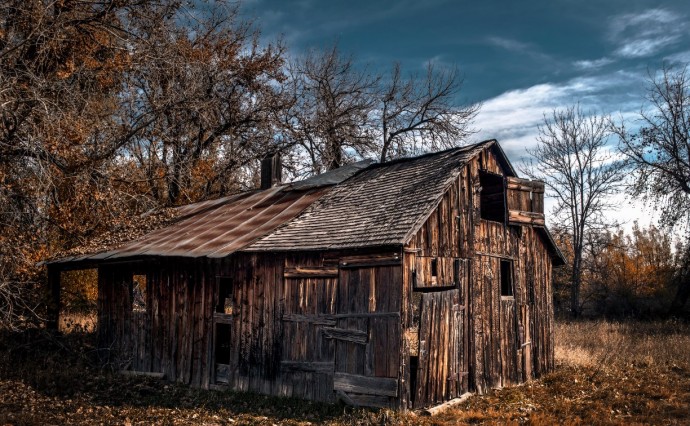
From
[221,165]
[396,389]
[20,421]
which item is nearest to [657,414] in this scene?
[396,389]

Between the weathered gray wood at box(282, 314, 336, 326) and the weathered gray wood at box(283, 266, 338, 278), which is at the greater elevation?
the weathered gray wood at box(283, 266, 338, 278)

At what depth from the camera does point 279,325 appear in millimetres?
12828

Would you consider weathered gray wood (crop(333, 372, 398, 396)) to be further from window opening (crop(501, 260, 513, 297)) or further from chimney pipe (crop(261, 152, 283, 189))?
chimney pipe (crop(261, 152, 283, 189))

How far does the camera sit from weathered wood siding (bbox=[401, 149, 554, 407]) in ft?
38.3

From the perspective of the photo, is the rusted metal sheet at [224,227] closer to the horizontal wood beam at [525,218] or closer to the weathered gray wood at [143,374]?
the weathered gray wood at [143,374]

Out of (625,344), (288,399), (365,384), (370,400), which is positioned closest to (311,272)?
(365,384)

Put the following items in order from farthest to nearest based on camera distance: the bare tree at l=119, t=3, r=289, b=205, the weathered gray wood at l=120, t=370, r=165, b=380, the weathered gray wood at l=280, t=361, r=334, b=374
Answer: the bare tree at l=119, t=3, r=289, b=205 → the weathered gray wood at l=120, t=370, r=165, b=380 → the weathered gray wood at l=280, t=361, r=334, b=374

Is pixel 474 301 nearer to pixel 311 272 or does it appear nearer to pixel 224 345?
pixel 311 272

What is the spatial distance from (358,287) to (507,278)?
517 centimetres

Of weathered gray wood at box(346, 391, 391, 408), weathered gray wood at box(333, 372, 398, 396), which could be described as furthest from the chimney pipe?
weathered gray wood at box(346, 391, 391, 408)

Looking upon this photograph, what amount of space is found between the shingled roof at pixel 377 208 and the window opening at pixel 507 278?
2.41 m

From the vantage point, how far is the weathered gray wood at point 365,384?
36.0ft

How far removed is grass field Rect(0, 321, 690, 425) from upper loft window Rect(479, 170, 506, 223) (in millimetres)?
4289

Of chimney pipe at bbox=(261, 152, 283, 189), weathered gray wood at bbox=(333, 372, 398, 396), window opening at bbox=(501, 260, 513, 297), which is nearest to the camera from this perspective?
weathered gray wood at bbox=(333, 372, 398, 396)
